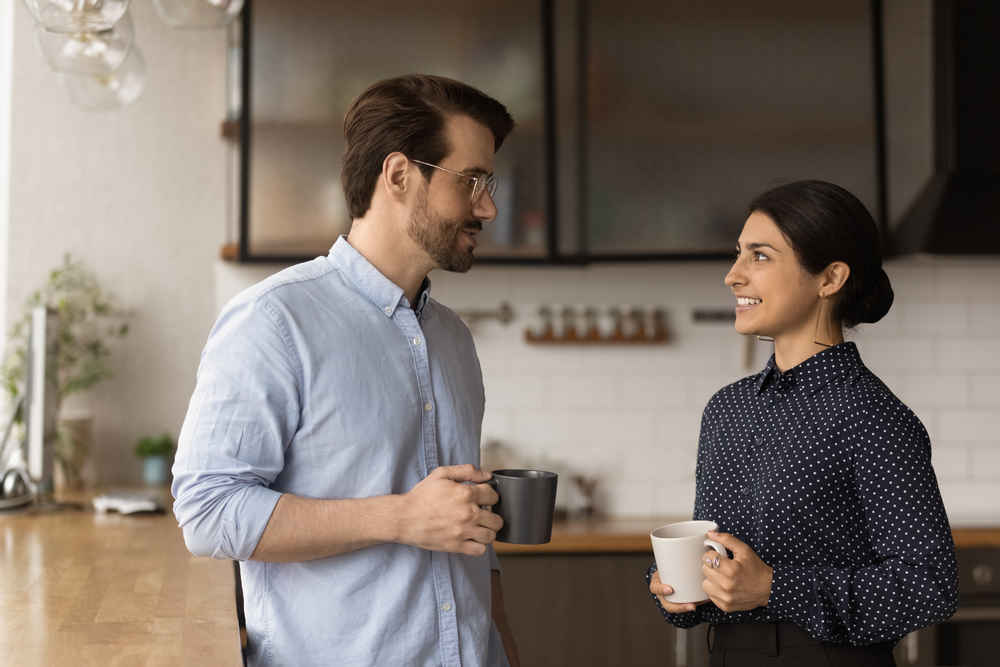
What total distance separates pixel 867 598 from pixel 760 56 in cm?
234

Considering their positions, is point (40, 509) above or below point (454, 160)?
below

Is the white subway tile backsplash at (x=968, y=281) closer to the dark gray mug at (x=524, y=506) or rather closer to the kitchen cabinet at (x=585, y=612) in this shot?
the kitchen cabinet at (x=585, y=612)

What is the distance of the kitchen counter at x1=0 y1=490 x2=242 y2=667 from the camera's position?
4.74 ft

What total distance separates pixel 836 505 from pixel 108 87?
73.6 inches

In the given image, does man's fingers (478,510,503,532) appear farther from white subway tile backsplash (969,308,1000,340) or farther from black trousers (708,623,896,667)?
white subway tile backsplash (969,308,1000,340)

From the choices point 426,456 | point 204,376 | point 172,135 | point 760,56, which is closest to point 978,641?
point 760,56

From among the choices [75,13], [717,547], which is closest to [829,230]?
[717,547]

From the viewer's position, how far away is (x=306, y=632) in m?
1.42

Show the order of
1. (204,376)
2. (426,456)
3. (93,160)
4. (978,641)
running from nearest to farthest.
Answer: (204,376) → (426,456) → (978,641) → (93,160)

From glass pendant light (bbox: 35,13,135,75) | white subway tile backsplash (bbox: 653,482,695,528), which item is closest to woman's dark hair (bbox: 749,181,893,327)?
glass pendant light (bbox: 35,13,135,75)

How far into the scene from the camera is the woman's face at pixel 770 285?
5.30 feet

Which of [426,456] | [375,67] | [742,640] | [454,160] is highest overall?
[375,67]

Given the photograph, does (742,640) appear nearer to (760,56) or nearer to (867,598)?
(867,598)

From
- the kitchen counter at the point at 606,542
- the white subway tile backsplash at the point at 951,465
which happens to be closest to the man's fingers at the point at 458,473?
the kitchen counter at the point at 606,542
